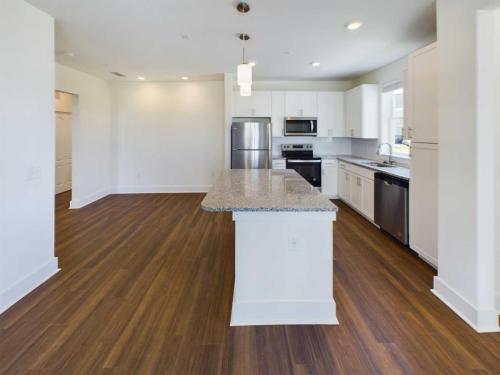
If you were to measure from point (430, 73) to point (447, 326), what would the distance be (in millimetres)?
2277

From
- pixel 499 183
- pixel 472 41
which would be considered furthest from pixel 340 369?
pixel 472 41

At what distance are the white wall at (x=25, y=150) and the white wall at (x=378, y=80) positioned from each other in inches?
166

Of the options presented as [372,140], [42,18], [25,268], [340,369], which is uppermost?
[42,18]

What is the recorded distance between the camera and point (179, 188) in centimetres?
754

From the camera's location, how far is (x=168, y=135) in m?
7.43

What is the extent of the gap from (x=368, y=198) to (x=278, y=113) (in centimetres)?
267

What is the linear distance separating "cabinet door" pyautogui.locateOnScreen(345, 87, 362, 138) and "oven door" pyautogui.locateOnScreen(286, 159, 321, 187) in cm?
86

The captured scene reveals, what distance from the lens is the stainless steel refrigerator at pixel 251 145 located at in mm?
6188

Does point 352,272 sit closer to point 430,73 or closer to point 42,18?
point 430,73

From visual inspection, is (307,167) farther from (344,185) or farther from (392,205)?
(392,205)

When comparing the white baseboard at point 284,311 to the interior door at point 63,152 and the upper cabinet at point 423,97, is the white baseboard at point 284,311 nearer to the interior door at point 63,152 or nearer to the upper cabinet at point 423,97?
the upper cabinet at point 423,97

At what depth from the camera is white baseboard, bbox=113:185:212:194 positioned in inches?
296

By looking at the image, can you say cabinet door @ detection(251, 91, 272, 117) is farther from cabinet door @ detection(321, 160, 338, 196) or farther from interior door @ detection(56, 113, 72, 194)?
interior door @ detection(56, 113, 72, 194)

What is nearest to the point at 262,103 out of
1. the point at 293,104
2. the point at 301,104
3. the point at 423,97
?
the point at 293,104
